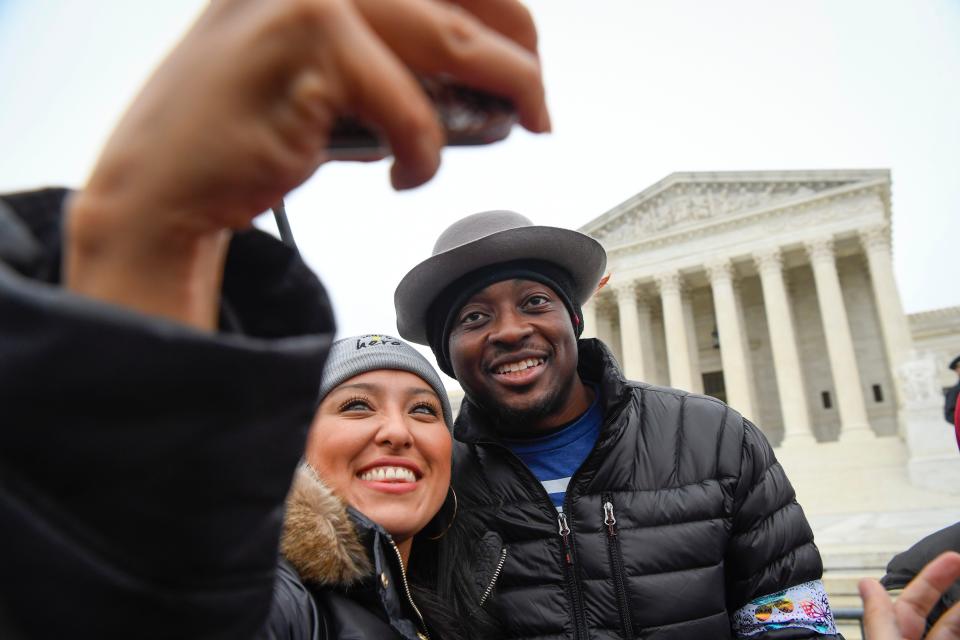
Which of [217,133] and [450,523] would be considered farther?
[450,523]

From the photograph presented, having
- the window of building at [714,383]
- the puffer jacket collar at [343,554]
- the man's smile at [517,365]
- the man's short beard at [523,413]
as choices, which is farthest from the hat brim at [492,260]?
the window of building at [714,383]

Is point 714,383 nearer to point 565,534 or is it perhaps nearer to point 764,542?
point 764,542

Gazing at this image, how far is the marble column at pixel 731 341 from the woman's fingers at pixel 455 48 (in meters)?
27.5

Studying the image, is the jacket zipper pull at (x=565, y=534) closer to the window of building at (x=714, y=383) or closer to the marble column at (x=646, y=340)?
the marble column at (x=646, y=340)

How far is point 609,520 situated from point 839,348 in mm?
26805

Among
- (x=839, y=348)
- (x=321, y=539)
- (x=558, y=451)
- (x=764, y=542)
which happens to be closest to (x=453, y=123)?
(x=321, y=539)

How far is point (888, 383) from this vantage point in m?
26.1

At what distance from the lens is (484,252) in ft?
8.87

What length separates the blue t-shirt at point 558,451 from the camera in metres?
2.58

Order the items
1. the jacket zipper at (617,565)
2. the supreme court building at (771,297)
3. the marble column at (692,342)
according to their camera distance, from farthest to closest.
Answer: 1. the marble column at (692,342)
2. the supreme court building at (771,297)
3. the jacket zipper at (617,565)

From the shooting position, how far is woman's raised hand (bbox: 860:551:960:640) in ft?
4.45

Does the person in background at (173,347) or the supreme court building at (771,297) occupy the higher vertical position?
the supreme court building at (771,297)

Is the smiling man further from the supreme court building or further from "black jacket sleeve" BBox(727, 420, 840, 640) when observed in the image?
the supreme court building

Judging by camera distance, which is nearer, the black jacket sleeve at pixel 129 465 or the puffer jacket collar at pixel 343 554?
the black jacket sleeve at pixel 129 465
